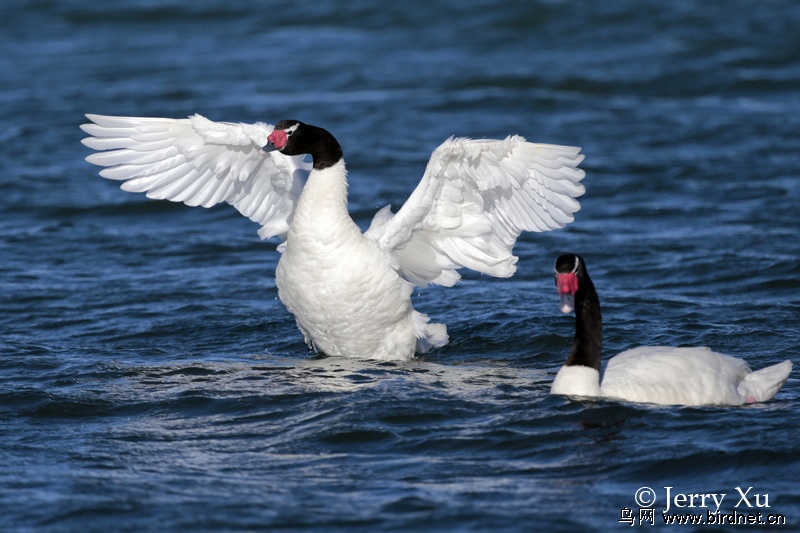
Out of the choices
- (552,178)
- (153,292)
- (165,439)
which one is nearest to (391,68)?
(153,292)

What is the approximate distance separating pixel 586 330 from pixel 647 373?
49cm

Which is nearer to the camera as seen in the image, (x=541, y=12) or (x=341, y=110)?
(x=341, y=110)

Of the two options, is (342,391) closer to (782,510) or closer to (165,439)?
(165,439)

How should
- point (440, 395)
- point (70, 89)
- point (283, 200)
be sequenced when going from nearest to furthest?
point (440, 395) < point (283, 200) < point (70, 89)

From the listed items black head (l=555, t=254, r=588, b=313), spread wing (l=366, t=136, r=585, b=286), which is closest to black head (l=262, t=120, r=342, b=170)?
spread wing (l=366, t=136, r=585, b=286)

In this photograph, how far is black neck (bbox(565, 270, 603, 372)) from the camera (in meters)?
8.11

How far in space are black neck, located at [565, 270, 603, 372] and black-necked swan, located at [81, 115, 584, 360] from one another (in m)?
1.40

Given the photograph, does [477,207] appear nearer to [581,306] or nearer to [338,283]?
[338,283]

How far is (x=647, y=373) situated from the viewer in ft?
26.5

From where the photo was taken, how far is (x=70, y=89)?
72.3 ft

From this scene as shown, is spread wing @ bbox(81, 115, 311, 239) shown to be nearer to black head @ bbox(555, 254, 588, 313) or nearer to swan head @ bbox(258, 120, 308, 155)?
swan head @ bbox(258, 120, 308, 155)

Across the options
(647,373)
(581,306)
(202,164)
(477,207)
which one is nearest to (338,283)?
(477,207)

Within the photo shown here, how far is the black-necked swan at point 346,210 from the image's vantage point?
30.5 feet

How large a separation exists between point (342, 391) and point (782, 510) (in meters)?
3.38
